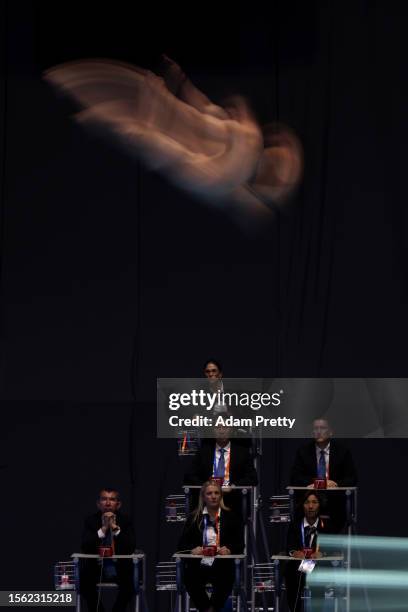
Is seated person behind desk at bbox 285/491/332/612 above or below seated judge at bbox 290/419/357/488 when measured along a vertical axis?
below

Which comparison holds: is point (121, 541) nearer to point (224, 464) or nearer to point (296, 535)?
point (224, 464)

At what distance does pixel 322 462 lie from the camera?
28.4 feet

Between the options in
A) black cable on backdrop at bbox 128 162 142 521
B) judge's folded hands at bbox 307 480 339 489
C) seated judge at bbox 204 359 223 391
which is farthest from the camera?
black cable on backdrop at bbox 128 162 142 521

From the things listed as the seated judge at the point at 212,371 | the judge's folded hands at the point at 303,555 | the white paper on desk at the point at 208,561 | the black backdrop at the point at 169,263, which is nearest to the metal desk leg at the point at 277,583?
the judge's folded hands at the point at 303,555

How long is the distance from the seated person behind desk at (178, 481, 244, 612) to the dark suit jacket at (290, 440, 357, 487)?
2.61 feet

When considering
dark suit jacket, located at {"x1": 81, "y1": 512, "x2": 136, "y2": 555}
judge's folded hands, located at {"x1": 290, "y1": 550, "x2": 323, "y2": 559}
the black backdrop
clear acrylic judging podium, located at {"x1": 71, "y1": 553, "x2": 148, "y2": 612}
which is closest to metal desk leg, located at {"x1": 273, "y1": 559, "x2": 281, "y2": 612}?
judge's folded hands, located at {"x1": 290, "y1": 550, "x2": 323, "y2": 559}

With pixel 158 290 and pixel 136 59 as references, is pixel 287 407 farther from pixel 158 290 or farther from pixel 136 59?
pixel 136 59

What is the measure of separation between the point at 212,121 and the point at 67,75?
1217mm

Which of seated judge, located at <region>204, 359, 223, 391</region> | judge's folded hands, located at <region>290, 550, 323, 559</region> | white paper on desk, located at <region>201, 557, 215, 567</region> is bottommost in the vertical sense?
white paper on desk, located at <region>201, 557, 215, 567</region>

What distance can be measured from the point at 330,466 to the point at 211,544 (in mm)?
1139

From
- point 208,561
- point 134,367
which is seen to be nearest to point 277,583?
point 208,561

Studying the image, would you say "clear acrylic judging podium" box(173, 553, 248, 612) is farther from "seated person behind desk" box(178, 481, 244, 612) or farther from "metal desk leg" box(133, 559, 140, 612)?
"metal desk leg" box(133, 559, 140, 612)

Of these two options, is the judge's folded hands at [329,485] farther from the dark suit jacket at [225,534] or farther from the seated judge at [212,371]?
the seated judge at [212,371]

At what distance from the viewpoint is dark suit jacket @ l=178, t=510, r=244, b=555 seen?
783 centimetres
